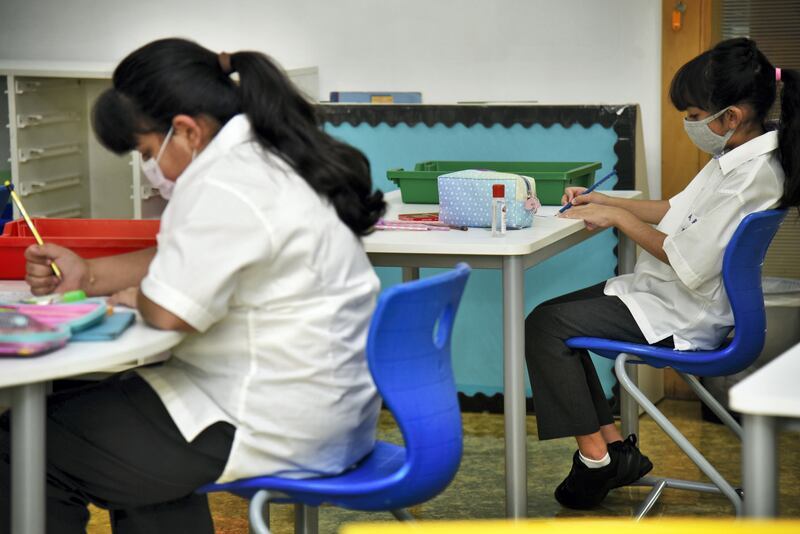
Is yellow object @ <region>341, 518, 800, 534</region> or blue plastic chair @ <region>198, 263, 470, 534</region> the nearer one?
yellow object @ <region>341, 518, 800, 534</region>

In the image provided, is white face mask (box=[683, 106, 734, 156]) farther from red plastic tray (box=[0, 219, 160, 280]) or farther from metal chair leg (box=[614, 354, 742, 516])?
red plastic tray (box=[0, 219, 160, 280])

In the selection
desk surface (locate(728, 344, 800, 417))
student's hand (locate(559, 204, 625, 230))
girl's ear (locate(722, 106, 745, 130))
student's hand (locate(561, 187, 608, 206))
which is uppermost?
girl's ear (locate(722, 106, 745, 130))

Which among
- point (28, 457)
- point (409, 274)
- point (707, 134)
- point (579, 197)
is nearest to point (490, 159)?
point (409, 274)

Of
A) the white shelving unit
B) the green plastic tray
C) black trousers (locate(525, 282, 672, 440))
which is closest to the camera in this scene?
black trousers (locate(525, 282, 672, 440))

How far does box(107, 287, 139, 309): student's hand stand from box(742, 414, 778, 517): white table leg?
3.81 ft

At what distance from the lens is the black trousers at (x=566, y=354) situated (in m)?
3.21

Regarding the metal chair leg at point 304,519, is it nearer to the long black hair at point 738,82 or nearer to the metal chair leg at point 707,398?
the metal chair leg at point 707,398

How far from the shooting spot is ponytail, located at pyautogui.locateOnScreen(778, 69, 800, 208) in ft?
9.75

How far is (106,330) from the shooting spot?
203 cm

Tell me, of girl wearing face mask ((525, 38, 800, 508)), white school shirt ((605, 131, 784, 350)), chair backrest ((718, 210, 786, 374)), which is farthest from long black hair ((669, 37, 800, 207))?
chair backrest ((718, 210, 786, 374))

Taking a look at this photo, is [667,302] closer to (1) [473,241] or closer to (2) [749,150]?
(2) [749,150]

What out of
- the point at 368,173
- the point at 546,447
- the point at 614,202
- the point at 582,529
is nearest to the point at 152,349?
the point at 368,173

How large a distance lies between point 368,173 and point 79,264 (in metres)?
0.60

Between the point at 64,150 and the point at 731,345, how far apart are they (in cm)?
301
